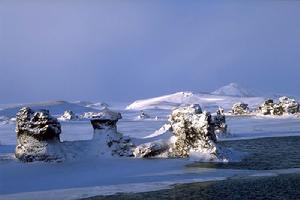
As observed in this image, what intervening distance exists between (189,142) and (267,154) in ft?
21.2

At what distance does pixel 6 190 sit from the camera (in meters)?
25.2

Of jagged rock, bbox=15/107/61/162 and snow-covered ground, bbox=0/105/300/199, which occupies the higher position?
jagged rock, bbox=15/107/61/162

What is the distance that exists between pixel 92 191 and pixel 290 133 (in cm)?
3709

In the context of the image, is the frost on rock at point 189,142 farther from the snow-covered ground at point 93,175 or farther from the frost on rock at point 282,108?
the frost on rock at point 282,108

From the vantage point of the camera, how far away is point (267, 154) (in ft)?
126

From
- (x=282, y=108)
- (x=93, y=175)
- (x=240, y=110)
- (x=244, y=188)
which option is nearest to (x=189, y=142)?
(x=93, y=175)

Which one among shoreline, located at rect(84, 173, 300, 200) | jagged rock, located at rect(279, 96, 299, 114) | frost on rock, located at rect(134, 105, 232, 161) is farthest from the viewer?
jagged rock, located at rect(279, 96, 299, 114)

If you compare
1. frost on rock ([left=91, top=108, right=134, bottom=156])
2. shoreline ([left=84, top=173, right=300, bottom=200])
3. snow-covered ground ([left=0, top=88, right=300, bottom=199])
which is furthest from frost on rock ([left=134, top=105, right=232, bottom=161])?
shoreline ([left=84, top=173, right=300, bottom=200])

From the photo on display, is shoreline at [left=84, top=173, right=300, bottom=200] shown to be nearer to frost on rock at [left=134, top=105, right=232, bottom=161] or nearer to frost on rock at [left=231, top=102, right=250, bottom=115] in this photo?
frost on rock at [left=134, top=105, right=232, bottom=161]

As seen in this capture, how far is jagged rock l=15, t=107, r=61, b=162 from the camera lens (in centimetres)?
3266

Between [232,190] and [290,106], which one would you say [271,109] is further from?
[232,190]

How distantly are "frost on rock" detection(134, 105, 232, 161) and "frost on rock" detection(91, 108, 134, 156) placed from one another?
1078mm

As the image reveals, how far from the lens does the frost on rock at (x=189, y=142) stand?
36.0 metres

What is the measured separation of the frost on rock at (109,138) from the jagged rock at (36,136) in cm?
394
